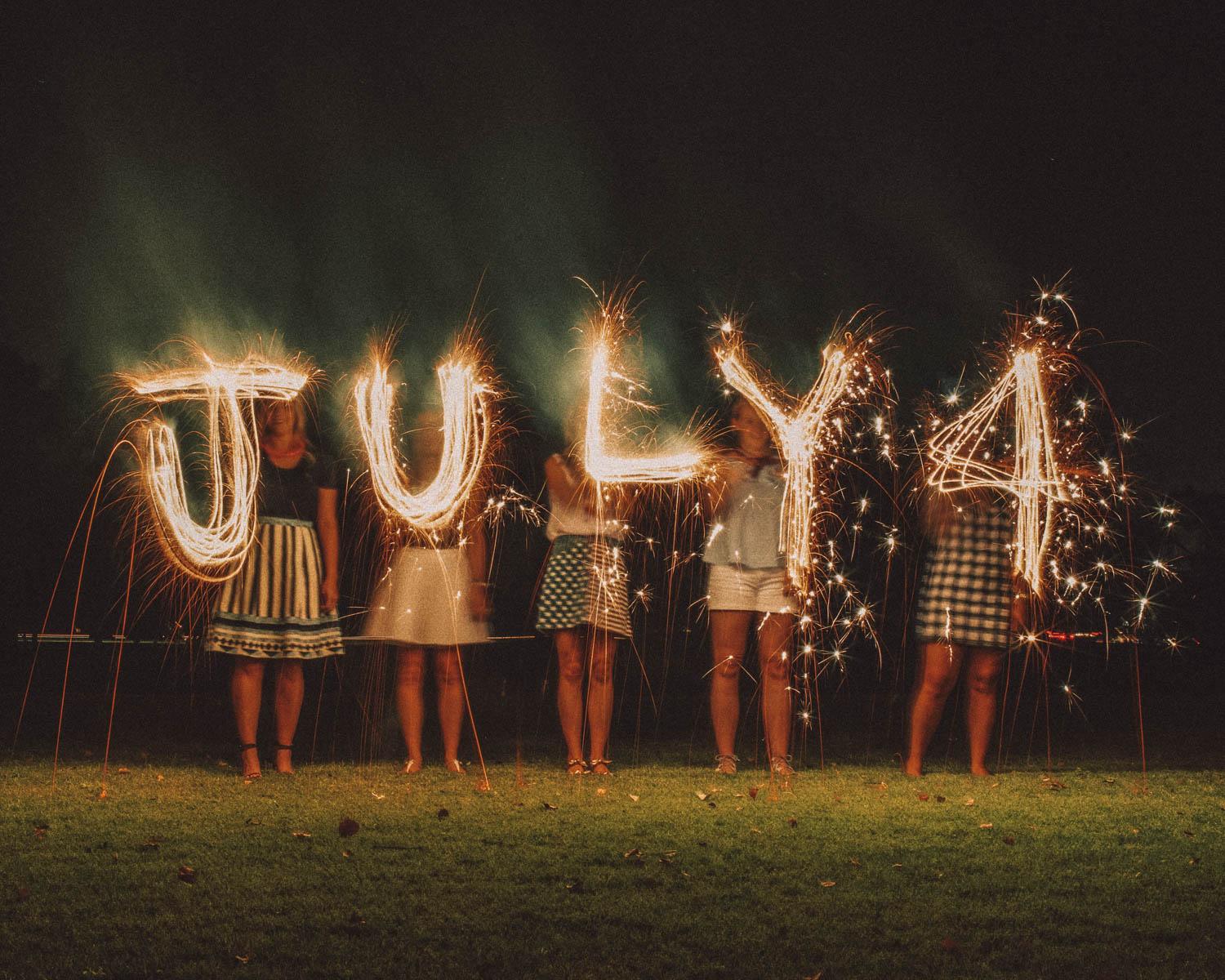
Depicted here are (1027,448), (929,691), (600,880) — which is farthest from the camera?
(929,691)

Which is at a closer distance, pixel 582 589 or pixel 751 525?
pixel 582 589

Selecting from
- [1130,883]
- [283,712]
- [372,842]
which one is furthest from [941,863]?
[283,712]

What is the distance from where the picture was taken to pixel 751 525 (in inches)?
263

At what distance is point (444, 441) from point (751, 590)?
1.78 meters

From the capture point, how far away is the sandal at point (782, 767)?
646cm

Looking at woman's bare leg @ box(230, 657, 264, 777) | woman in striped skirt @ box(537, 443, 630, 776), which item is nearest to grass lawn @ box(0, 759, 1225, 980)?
woman's bare leg @ box(230, 657, 264, 777)

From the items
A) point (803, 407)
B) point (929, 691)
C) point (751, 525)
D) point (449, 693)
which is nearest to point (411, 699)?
point (449, 693)

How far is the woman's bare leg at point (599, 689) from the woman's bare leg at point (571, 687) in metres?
0.06

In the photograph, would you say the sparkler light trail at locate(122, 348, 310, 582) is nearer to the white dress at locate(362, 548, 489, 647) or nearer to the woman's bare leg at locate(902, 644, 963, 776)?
the white dress at locate(362, 548, 489, 647)

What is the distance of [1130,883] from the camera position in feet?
13.5

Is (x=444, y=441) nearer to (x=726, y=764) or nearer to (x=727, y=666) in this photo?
(x=727, y=666)

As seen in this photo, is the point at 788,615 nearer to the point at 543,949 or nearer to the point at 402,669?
the point at 402,669

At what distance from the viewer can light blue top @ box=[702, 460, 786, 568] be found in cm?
665

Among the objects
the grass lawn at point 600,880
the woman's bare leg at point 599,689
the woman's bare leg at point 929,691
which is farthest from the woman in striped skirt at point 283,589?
the woman's bare leg at point 929,691
